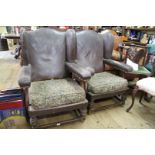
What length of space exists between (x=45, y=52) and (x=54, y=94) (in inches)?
24.7

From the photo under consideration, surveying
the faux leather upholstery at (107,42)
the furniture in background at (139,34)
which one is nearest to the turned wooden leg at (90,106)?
the faux leather upholstery at (107,42)

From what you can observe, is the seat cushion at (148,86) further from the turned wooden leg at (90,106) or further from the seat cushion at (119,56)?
the seat cushion at (119,56)

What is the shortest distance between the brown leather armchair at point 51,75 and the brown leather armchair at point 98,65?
0.51 feet

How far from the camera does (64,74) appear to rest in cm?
193

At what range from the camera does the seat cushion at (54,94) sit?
1369 millimetres

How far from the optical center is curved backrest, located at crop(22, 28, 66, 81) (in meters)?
1.76

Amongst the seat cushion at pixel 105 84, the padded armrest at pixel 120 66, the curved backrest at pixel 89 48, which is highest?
the curved backrest at pixel 89 48

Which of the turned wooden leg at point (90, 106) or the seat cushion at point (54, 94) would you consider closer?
the seat cushion at point (54, 94)

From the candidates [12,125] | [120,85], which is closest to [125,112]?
[120,85]

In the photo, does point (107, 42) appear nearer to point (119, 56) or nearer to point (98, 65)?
point (98, 65)

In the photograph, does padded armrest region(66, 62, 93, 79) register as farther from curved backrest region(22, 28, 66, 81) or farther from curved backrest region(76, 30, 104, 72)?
curved backrest region(76, 30, 104, 72)

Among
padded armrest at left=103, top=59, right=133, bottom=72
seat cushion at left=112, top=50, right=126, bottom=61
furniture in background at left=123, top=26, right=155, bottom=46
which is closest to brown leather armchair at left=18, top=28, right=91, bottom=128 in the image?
padded armrest at left=103, top=59, right=133, bottom=72

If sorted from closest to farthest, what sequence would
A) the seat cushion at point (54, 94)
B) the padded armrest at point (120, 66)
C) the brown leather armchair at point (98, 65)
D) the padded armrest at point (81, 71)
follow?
the seat cushion at point (54, 94) < the padded armrest at point (81, 71) < the brown leather armchair at point (98, 65) < the padded armrest at point (120, 66)
